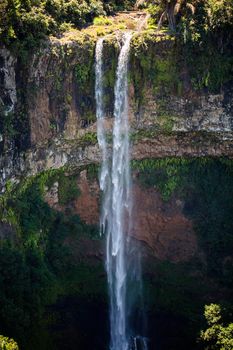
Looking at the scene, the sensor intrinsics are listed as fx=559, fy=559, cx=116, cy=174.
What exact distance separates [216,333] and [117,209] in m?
6.44

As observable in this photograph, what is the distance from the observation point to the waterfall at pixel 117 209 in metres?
21.9

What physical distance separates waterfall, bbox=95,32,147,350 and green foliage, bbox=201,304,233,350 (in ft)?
11.7

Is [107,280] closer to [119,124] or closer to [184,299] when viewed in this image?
[184,299]

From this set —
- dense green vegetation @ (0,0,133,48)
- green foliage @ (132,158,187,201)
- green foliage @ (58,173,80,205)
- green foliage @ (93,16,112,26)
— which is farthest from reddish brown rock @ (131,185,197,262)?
dense green vegetation @ (0,0,133,48)

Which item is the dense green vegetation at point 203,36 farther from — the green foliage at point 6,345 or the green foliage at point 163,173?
the green foliage at point 6,345

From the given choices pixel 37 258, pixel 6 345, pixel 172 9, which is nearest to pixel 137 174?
pixel 37 258

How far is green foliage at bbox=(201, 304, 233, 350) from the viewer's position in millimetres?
19416

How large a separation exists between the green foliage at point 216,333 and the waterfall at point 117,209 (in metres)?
3.55

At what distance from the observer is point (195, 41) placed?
20.3 meters

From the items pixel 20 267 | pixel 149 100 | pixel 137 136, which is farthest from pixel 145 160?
pixel 20 267

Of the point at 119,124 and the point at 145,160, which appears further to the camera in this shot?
the point at 145,160

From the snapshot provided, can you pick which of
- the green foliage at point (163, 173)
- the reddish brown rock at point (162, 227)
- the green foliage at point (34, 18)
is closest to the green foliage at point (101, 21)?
the green foliage at point (34, 18)

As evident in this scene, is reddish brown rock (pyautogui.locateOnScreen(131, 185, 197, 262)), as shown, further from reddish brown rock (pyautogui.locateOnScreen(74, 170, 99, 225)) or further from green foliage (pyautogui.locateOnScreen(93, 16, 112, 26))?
green foliage (pyautogui.locateOnScreen(93, 16, 112, 26))

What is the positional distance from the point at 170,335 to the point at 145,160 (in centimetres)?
732
